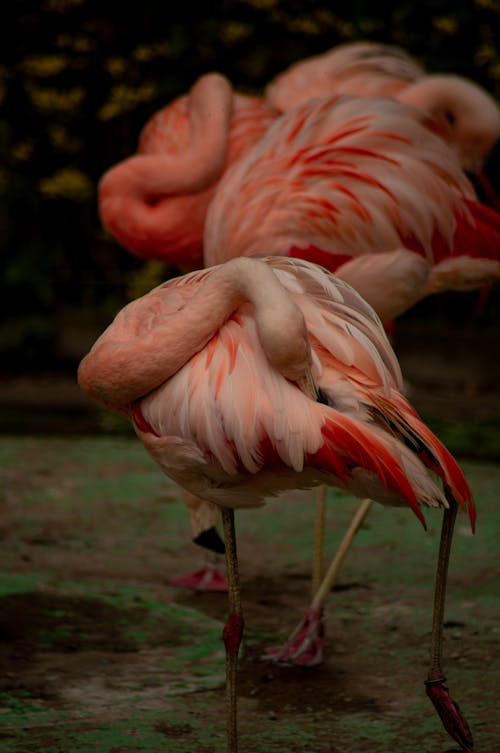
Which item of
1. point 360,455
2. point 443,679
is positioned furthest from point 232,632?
point 360,455

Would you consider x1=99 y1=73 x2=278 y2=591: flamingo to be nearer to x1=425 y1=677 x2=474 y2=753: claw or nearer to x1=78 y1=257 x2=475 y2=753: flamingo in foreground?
x1=78 y1=257 x2=475 y2=753: flamingo in foreground

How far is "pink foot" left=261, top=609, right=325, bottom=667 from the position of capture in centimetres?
351

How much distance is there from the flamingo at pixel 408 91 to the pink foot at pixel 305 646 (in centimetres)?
194

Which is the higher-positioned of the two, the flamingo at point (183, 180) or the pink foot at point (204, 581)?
the flamingo at point (183, 180)

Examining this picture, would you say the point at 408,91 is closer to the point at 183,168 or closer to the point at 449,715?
the point at 183,168

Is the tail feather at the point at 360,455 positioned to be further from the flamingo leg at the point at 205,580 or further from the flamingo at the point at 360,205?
the flamingo leg at the point at 205,580

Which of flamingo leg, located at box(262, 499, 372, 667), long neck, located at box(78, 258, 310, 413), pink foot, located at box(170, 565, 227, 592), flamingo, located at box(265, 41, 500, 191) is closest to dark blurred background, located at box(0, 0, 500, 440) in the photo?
flamingo, located at box(265, 41, 500, 191)

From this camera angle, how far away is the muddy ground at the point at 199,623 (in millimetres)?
3041

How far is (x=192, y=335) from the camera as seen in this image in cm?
286

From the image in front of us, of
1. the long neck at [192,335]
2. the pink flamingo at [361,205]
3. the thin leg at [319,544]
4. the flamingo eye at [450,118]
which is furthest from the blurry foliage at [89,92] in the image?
the long neck at [192,335]

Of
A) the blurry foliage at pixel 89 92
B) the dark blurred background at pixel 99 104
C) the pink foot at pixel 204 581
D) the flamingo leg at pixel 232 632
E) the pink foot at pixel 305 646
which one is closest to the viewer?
the flamingo leg at pixel 232 632

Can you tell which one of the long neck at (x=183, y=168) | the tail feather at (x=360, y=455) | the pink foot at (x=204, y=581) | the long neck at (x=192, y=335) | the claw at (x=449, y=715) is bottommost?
the pink foot at (x=204, y=581)

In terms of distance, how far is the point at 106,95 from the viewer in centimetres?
859

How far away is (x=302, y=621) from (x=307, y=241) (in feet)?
3.81
